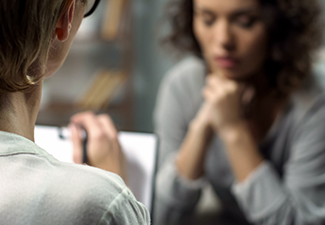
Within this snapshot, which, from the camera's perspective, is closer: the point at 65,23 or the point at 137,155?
the point at 65,23

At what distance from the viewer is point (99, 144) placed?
681 mm

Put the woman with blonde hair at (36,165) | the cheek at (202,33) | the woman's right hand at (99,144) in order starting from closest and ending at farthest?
1. the woman with blonde hair at (36,165)
2. the woman's right hand at (99,144)
3. the cheek at (202,33)

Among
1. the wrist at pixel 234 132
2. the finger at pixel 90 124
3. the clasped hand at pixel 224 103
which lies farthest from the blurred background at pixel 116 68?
the finger at pixel 90 124

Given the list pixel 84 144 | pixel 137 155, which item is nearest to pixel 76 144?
pixel 84 144

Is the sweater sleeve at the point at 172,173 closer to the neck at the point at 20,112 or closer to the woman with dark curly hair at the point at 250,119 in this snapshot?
the woman with dark curly hair at the point at 250,119

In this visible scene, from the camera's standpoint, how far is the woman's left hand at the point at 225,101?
964 millimetres

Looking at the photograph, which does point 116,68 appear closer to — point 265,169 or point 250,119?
point 250,119

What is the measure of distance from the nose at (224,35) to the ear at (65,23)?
65 centimetres

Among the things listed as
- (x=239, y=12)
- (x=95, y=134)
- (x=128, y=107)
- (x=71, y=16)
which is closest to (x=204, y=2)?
(x=239, y=12)

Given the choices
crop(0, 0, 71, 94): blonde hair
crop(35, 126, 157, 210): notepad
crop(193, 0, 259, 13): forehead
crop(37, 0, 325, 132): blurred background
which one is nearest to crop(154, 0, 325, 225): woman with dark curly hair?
crop(193, 0, 259, 13): forehead

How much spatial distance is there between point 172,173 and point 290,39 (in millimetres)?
517

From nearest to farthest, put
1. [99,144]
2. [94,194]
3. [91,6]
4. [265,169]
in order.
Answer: [94,194] → [91,6] → [99,144] → [265,169]

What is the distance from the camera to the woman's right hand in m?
0.66

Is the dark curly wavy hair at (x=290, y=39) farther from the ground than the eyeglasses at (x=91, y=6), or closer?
closer
